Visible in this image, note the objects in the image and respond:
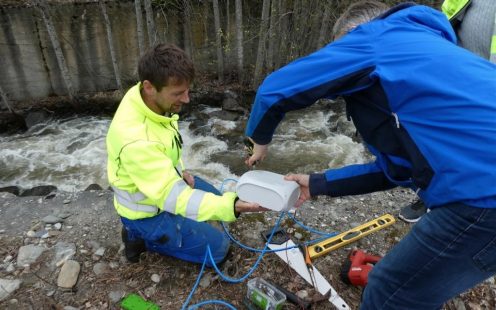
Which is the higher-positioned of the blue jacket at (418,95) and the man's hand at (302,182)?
the blue jacket at (418,95)

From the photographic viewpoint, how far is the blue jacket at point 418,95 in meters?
1.52

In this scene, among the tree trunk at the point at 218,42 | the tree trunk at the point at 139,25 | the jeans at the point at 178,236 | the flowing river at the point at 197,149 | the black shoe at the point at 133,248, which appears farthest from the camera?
the tree trunk at the point at 218,42

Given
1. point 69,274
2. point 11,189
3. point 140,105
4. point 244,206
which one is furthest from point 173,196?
point 11,189

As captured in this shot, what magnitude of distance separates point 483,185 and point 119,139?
2078 mm

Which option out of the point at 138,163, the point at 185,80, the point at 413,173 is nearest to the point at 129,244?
the point at 138,163

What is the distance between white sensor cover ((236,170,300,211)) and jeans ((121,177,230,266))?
30.1 inches

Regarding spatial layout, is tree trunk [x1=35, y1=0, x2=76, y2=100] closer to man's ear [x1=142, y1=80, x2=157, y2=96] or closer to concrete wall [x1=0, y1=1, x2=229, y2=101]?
concrete wall [x1=0, y1=1, x2=229, y2=101]

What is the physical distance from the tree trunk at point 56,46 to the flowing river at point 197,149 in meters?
0.77

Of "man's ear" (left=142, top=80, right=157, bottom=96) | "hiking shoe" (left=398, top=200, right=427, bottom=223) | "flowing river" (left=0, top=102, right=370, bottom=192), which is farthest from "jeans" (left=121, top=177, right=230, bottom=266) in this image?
"flowing river" (left=0, top=102, right=370, bottom=192)

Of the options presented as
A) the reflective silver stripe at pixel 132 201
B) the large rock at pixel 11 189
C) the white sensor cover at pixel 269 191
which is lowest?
the large rock at pixel 11 189

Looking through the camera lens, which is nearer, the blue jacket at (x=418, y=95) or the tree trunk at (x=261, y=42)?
the blue jacket at (x=418, y=95)

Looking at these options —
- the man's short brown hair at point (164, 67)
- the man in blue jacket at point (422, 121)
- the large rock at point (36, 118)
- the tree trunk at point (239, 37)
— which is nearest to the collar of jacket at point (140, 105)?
the man's short brown hair at point (164, 67)

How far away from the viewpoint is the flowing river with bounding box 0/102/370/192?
5.95 meters

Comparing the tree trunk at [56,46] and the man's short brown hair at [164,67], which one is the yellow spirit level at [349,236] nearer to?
the man's short brown hair at [164,67]
